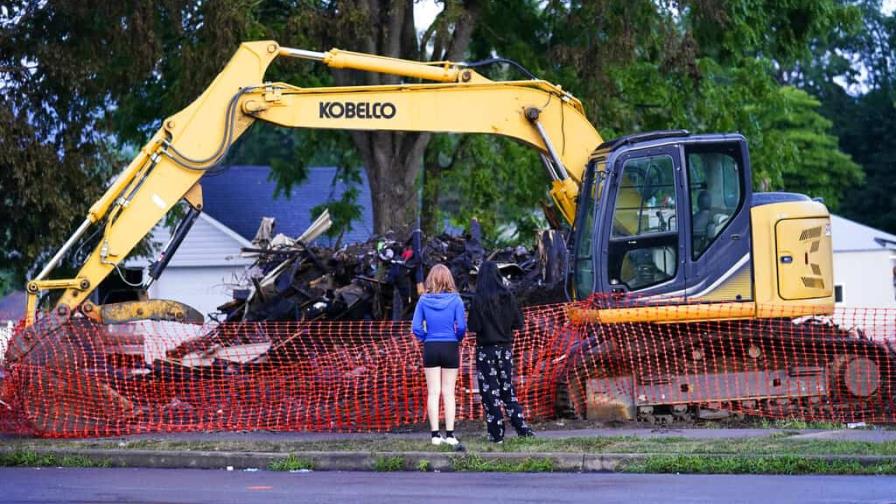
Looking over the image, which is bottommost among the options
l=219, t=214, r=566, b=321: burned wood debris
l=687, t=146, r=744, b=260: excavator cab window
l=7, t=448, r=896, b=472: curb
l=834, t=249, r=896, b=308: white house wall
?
l=7, t=448, r=896, b=472: curb

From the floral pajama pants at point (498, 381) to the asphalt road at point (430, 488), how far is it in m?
1.48

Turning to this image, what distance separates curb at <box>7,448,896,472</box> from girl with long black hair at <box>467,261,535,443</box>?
42.2 inches

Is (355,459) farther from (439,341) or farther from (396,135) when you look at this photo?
(396,135)

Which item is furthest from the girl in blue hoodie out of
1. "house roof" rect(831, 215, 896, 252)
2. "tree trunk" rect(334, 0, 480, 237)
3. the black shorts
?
"house roof" rect(831, 215, 896, 252)

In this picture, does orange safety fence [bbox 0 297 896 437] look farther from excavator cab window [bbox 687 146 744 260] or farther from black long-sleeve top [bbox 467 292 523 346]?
black long-sleeve top [bbox 467 292 523 346]

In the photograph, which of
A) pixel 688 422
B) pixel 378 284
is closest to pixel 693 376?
pixel 688 422

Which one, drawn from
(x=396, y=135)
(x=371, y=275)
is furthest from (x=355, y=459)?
(x=396, y=135)

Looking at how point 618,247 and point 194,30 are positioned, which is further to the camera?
point 194,30

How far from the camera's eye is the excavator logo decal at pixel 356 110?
16.2 metres

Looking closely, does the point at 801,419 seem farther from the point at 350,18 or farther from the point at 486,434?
the point at 350,18

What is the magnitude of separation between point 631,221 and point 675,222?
47 centimetres

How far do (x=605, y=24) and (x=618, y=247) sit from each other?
1079 centimetres

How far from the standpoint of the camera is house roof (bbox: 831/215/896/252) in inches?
1818

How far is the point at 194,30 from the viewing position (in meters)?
24.5
